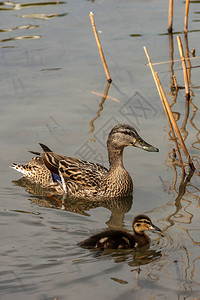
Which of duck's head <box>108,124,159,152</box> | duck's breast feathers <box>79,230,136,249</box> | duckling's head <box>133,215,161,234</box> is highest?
duck's head <box>108,124,159,152</box>

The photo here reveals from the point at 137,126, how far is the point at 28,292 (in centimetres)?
423

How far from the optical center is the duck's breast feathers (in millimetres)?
6316

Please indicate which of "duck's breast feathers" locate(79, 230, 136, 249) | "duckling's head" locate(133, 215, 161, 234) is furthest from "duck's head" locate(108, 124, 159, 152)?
"duck's breast feathers" locate(79, 230, 136, 249)

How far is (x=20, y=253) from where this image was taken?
6.26m

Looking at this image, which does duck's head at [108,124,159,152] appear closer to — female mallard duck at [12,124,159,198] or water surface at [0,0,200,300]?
female mallard duck at [12,124,159,198]

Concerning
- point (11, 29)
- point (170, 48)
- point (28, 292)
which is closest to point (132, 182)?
point (28, 292)

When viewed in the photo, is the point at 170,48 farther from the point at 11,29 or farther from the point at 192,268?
the point at 192,268

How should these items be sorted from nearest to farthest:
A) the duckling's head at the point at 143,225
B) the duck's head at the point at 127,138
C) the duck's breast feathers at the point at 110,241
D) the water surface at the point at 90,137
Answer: the water surface at the point at 90,137 → the duck's breast feathers at the point at 110,241 → the duckling's head at the point at 143,225 → the duck's head at the point at 127,138

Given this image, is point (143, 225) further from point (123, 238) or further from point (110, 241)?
point (110, 241)

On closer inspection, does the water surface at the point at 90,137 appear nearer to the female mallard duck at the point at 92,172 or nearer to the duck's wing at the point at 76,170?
the female mallard duck at the point at 92,172

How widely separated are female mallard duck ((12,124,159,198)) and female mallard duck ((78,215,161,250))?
59.8 inches

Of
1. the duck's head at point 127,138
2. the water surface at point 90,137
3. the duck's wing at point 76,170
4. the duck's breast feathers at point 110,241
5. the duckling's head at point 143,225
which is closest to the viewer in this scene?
the water surface at point 90,137

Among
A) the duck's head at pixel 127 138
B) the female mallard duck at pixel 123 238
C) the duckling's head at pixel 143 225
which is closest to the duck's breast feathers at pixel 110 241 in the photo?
the female mallard duck at pixel 123 238

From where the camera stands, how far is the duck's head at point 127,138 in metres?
7.98
